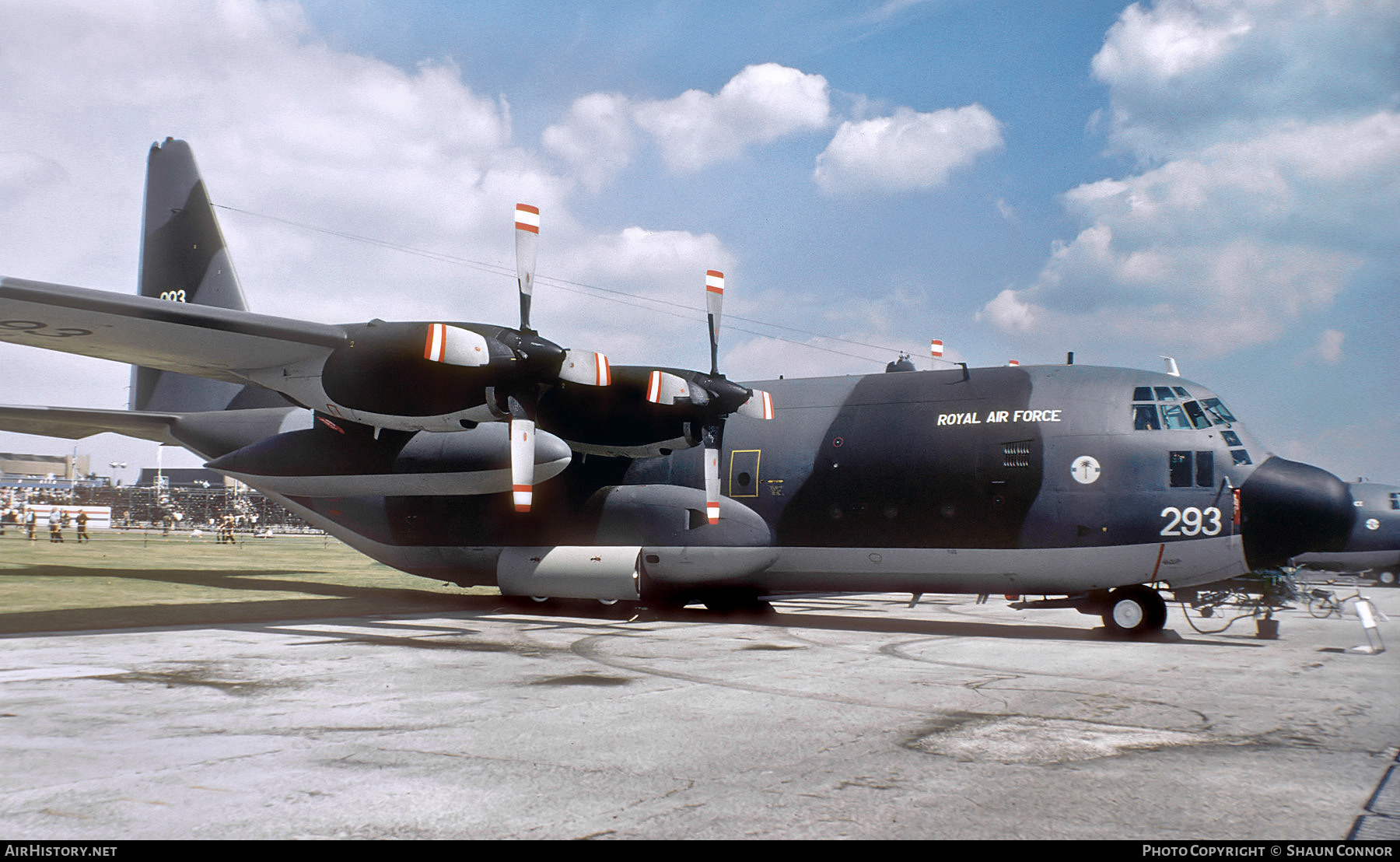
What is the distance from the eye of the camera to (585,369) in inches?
585

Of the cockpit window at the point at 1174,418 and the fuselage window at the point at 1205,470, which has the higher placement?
the cockpit window at the point at 1174,418

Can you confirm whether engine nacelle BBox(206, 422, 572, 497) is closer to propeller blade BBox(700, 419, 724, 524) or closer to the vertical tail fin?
propeller blade BBox(700, 419, 724, 524)

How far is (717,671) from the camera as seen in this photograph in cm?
1034

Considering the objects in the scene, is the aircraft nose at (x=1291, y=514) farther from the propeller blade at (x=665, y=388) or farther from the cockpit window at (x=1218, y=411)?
the propeller blade at (x=665, y=388)

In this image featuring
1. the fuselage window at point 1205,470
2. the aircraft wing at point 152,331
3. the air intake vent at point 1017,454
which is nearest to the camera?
the aircraft wing at point 152,331

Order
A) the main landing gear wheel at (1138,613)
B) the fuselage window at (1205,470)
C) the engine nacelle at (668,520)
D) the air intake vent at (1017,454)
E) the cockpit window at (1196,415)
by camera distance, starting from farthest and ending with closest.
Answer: the engine nacelle at (668,520) → the air intake vent at (1017,454) → the main landing gear wheel at (1138,613) → the cockpit window at (1196,415) → the fuselage window at (1205,470)

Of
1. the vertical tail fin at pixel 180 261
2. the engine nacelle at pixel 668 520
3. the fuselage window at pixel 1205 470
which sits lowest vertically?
the engine nacelle at pixel 668 520

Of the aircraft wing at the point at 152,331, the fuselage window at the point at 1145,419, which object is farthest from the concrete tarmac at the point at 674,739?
the aircraft wing at the point at 152,331

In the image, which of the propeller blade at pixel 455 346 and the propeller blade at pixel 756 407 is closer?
the propeller blade at pixel 455 346

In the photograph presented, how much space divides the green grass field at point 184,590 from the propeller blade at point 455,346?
5.80 m

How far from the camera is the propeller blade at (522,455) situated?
14344mm

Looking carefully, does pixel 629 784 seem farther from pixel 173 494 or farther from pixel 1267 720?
pixel 173 494

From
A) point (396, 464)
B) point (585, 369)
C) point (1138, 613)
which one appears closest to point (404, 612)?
point (396, 464)

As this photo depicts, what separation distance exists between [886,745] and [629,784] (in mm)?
2088
